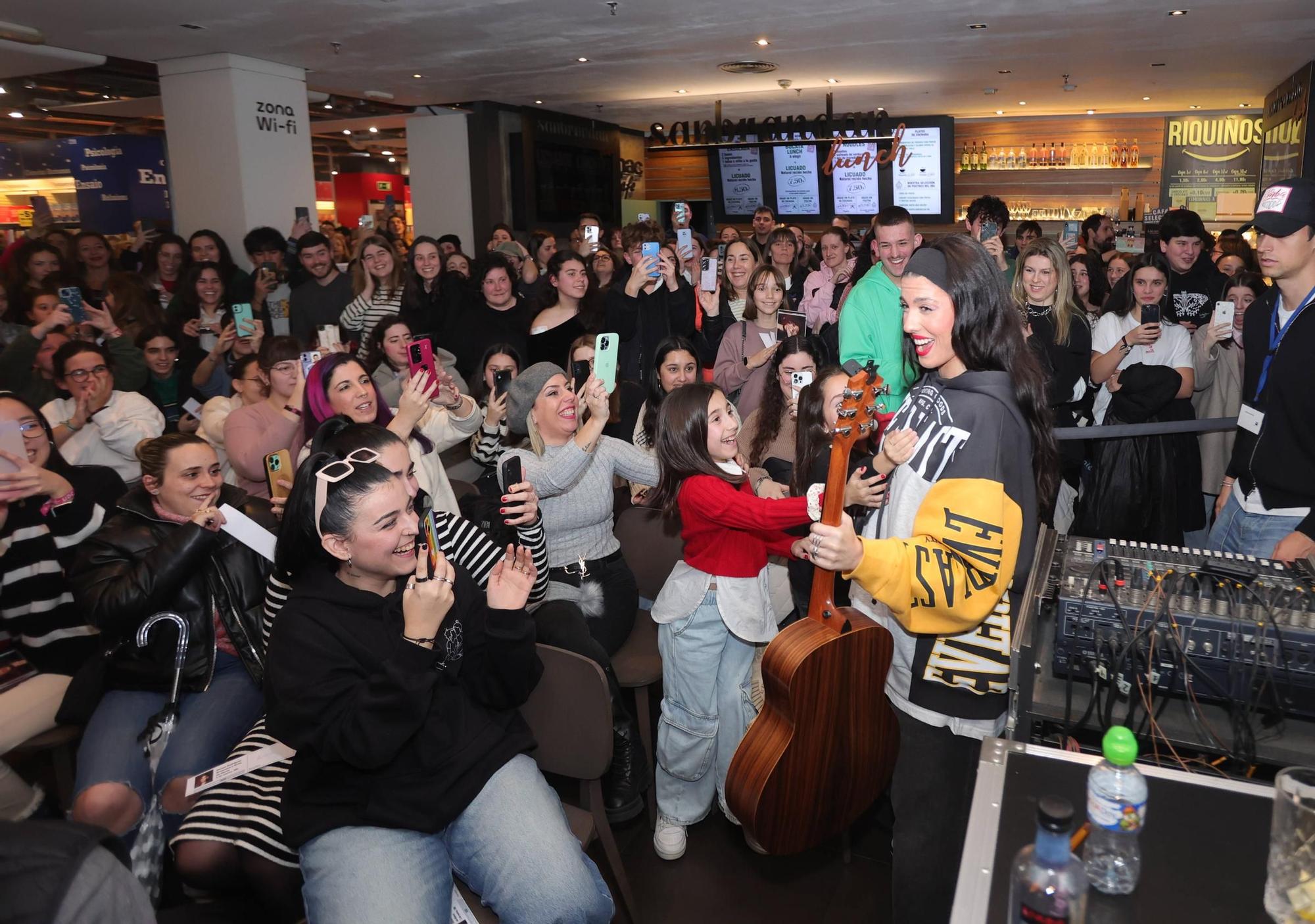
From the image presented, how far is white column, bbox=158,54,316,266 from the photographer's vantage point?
7020 millimetres

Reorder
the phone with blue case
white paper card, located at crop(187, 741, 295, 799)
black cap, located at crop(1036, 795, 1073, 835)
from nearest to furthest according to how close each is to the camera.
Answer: black cap, located at crop(1036, 795, 1073, 835)
white paper card, located at crop(187, 741, 295, 799)
the phone with blue case

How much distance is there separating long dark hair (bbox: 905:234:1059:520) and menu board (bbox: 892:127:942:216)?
30.9 feet

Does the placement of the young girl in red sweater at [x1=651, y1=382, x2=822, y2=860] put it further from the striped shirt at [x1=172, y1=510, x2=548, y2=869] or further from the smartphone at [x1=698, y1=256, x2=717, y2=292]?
the smartphone at [x1=698, y1=256, x2=717, y2=292]

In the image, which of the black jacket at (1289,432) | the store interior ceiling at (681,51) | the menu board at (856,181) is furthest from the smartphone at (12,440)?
the menu board at (856,181)

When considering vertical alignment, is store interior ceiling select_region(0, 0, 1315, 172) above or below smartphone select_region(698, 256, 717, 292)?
above

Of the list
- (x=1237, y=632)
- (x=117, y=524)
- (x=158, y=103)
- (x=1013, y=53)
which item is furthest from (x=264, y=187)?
(x=1237, y=632)

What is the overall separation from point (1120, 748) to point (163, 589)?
2288 millimetres

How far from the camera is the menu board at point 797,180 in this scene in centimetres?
1080

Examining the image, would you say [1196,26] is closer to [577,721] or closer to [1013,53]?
[1013,53]

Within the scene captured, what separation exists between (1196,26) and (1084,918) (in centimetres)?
701

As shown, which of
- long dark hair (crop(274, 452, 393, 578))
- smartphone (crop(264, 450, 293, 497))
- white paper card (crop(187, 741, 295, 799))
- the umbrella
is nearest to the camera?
long dark hair (crop(274, 452, 393, 578))

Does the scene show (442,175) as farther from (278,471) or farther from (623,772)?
(623,772)

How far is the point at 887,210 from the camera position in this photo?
3.66 metres

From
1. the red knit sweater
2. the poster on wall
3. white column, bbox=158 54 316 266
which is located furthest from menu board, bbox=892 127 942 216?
the red knit sweater
